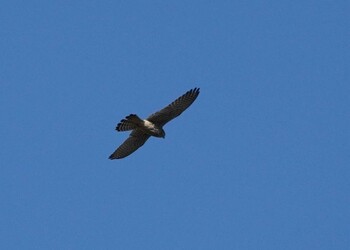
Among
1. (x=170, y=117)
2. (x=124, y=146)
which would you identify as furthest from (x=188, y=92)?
(x=124, y=146)

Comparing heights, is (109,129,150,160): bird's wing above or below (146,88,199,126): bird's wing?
below

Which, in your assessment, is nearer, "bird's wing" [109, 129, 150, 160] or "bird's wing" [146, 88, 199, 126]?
"bird's wing" [146, 88, 199, 126]

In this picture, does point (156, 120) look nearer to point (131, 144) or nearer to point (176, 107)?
point (176, 107)

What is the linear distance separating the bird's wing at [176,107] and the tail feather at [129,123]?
0.47m

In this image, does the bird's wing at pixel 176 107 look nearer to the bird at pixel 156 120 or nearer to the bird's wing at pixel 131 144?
the bird at pixel 156 120

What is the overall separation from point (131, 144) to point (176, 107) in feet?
7.07

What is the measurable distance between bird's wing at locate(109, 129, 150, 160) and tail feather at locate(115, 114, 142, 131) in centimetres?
64

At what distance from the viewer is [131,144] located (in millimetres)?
26016

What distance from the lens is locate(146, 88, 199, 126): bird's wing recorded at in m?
24.5

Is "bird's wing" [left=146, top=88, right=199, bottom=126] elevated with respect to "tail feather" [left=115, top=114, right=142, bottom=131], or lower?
elevated

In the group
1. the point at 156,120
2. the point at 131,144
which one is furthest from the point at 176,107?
the point at 131,144

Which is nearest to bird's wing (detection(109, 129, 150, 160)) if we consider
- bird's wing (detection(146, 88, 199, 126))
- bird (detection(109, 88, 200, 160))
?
bird (detection(109, 88, 200, 160))

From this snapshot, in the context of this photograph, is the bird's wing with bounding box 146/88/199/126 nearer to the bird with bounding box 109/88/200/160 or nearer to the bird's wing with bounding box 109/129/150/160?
the bird with bounding box 109/88/200/160

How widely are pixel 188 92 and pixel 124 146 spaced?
285 cm
